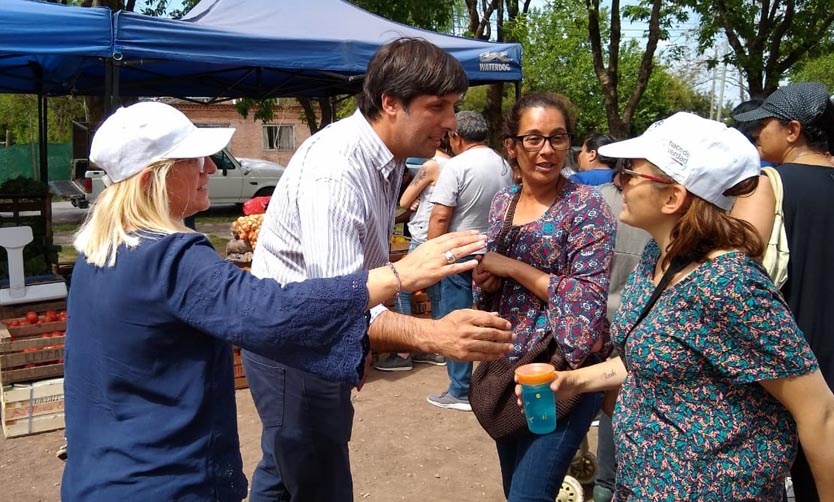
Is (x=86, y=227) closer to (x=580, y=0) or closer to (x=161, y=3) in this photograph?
(x=580, y=0)

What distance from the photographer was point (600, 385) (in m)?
2.18

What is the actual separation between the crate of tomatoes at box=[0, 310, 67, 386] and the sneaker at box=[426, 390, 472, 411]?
8.54 feet

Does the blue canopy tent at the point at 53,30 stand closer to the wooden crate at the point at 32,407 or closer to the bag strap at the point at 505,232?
the wooden crate at the point at 32,407

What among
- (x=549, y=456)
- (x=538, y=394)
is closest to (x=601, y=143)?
(x=549, y=456)

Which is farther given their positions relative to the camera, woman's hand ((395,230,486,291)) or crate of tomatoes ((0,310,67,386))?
crate of tomatoes ((0,310,67,386))

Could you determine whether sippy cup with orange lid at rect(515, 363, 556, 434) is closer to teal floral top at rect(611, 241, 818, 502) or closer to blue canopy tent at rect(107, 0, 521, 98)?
teal floral top at rect(611, 241, 818, 502)

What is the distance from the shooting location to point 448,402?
5133mm

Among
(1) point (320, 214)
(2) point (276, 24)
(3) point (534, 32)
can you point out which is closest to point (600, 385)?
(1) point (320, 214)

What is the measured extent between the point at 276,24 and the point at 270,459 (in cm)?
486

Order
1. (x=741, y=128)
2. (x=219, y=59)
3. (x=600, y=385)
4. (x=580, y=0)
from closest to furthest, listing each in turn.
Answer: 1. (x=600, y=385)
2. (x=741, y=128)
3. (x=219, y=59)
4. (x=580, y=0)

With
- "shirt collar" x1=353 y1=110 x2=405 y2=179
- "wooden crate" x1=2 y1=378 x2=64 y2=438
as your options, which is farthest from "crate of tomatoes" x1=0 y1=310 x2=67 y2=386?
"shirt collar" x1=353 y1=110 x2=405 y2=179

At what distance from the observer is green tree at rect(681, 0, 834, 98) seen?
1360cm

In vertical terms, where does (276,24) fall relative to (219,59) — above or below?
above

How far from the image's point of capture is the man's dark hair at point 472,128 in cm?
510
